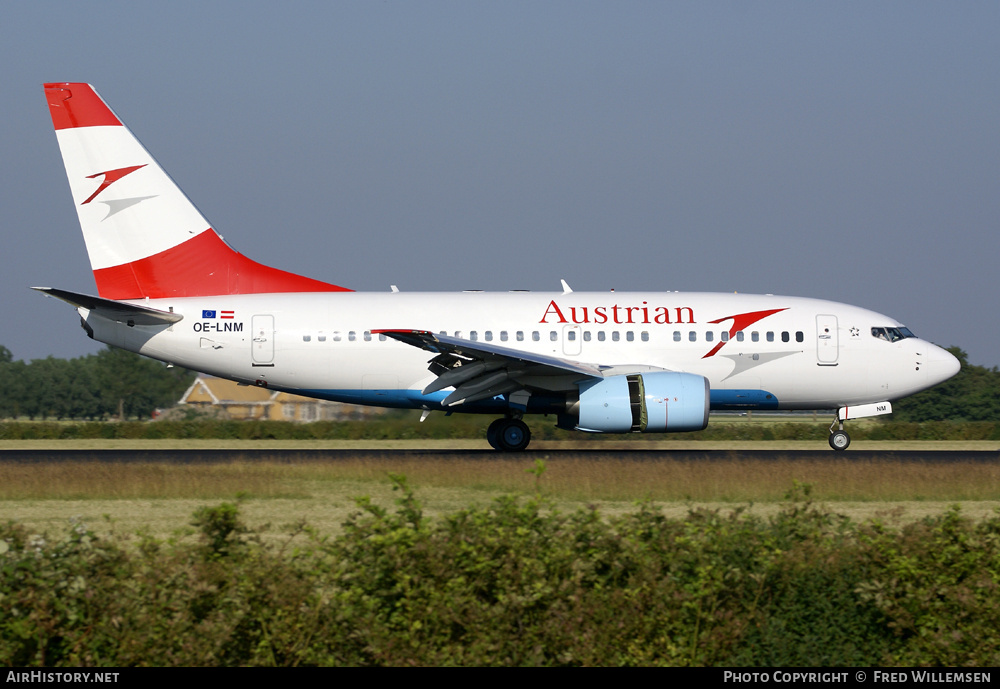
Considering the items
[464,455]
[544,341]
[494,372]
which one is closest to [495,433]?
[464,455]

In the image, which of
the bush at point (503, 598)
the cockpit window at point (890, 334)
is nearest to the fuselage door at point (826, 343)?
the cockpit window at point (890, 334)

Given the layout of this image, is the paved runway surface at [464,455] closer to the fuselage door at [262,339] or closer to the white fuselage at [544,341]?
the white fuselage at [544,341]

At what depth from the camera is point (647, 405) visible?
20188 millimetres

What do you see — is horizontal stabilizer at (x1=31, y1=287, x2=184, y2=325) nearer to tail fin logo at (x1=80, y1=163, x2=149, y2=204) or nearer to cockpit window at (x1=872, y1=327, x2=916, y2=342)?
tail fin logo at (x1=80, y1=163, x2=149, y2=204)

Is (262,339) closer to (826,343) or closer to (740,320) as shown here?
(740,320)

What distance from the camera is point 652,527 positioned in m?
7.75

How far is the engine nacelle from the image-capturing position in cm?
2020

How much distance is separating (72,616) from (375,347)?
16.0m

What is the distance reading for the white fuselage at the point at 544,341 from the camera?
22.3 m

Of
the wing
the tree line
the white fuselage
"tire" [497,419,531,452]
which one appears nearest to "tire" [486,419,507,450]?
"tire" [497,419,531,452]

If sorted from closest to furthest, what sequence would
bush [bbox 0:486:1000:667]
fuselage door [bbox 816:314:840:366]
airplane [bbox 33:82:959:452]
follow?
bush [bbox 0:486:1000:667] < airplane [bbox 33:82:959:452] < fuselage door [bbox 816:314:840:366]

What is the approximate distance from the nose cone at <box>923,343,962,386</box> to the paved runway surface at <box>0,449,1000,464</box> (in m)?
1.77

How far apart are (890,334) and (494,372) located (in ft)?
31.8
